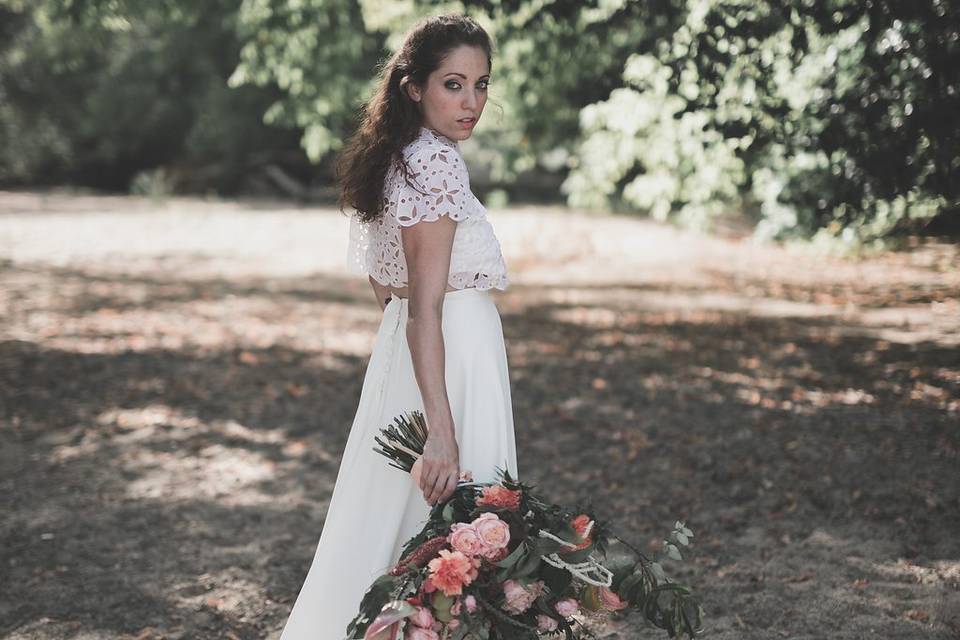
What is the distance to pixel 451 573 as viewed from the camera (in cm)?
206

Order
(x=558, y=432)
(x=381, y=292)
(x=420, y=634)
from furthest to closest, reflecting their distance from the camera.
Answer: (x=558, y=432)
(x=381, y=292)
(x=420, y=634)

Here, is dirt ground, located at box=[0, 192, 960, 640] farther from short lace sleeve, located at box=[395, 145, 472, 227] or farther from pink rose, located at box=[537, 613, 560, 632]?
short lace sleeve, located at box=[395, 145, 472, 227]

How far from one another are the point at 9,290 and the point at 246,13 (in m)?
4.21

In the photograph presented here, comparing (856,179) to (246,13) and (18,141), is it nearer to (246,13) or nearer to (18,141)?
(246,13)

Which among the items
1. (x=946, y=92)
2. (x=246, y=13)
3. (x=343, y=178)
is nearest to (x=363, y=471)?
(x=343, y=178)

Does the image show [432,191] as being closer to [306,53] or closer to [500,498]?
[500,498]

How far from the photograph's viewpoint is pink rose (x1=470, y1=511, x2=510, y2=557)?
2.10m

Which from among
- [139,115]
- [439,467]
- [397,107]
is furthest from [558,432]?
[139,115]

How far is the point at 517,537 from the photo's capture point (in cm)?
218

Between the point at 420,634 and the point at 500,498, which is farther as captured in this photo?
the point at 500,498

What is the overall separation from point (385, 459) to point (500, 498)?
506 millimetres

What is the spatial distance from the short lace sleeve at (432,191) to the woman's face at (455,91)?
100 mm

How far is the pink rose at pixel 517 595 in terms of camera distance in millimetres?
2117

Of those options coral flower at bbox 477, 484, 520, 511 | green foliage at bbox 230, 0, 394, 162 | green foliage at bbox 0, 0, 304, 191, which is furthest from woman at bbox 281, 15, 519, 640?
green foliage at bbox 0, 0, 304, 191
